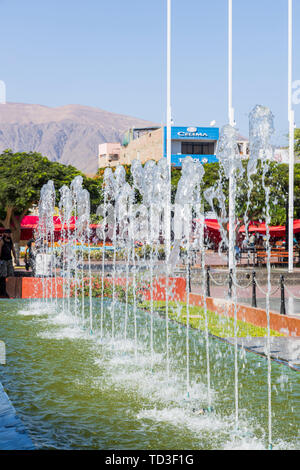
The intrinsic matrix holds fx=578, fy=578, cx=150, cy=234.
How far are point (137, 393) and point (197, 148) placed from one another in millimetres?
65436

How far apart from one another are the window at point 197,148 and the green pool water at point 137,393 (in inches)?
2408

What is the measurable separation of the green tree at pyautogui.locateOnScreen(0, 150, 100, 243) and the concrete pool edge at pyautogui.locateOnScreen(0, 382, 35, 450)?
22.4 meters

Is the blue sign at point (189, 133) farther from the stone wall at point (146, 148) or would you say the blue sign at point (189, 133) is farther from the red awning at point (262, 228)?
the red awning at point (262, 228)

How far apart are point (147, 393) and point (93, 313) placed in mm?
6508

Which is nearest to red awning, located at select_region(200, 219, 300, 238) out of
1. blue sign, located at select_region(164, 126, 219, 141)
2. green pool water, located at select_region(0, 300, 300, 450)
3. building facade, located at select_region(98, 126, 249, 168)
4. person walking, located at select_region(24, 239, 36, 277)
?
person walking, located at select_region(24, 239, 36, 277)

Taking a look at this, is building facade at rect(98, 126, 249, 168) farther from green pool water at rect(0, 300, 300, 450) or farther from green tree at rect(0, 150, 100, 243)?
green pool water at rect(0, 300, 300, 450)

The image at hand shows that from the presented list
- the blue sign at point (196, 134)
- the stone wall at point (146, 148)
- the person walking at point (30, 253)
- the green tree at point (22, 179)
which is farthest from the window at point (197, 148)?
the person walking at point (30, 253)

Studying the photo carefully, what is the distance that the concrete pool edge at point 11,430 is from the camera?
14.5 ft

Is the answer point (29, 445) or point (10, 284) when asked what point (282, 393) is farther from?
point (10, 284)

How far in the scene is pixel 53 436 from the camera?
195 inches

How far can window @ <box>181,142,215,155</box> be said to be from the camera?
6988 cm

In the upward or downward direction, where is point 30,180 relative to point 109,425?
upward

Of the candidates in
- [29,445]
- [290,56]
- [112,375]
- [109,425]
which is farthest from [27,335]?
[290,56]

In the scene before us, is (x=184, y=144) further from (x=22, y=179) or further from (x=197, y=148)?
(x=22, y=179)
